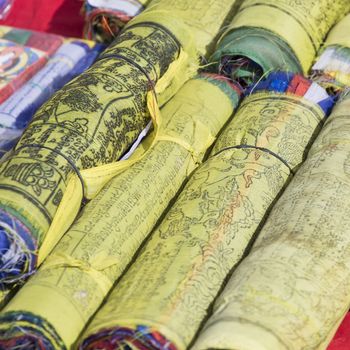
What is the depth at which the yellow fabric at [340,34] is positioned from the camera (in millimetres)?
3606

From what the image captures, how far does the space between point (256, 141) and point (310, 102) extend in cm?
35

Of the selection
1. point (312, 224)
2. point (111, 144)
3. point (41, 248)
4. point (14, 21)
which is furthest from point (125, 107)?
point (14, 21)

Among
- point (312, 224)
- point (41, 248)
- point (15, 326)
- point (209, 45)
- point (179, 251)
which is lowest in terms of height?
point (15, 326)

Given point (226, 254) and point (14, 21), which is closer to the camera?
point (226, 254)

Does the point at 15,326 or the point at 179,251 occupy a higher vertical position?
the point at 179,251

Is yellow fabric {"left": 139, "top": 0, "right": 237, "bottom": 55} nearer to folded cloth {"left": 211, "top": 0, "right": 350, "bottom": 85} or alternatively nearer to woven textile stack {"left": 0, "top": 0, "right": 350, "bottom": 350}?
woven textile stack {"left": 0, "top": 0, "right": 350, "bottom": 350}

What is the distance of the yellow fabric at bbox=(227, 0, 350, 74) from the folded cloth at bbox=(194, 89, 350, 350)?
35.0 inches

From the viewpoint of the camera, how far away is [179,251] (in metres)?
2.62

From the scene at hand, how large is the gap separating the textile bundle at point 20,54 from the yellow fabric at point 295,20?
3.72 feet

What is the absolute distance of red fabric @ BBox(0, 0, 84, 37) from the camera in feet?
15.9

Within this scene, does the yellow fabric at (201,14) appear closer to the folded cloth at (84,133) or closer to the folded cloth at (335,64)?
the folded cloth at (84,133)

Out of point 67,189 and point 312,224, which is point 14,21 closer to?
point 67,189

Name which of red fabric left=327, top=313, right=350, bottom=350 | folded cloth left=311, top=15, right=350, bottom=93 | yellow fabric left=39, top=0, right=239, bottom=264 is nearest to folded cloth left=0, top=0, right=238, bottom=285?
yellow fabric left=39, top=0, right=239, bottom=264

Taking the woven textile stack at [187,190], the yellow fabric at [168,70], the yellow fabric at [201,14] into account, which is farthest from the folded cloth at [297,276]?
the yellow fabric at [201,14]
